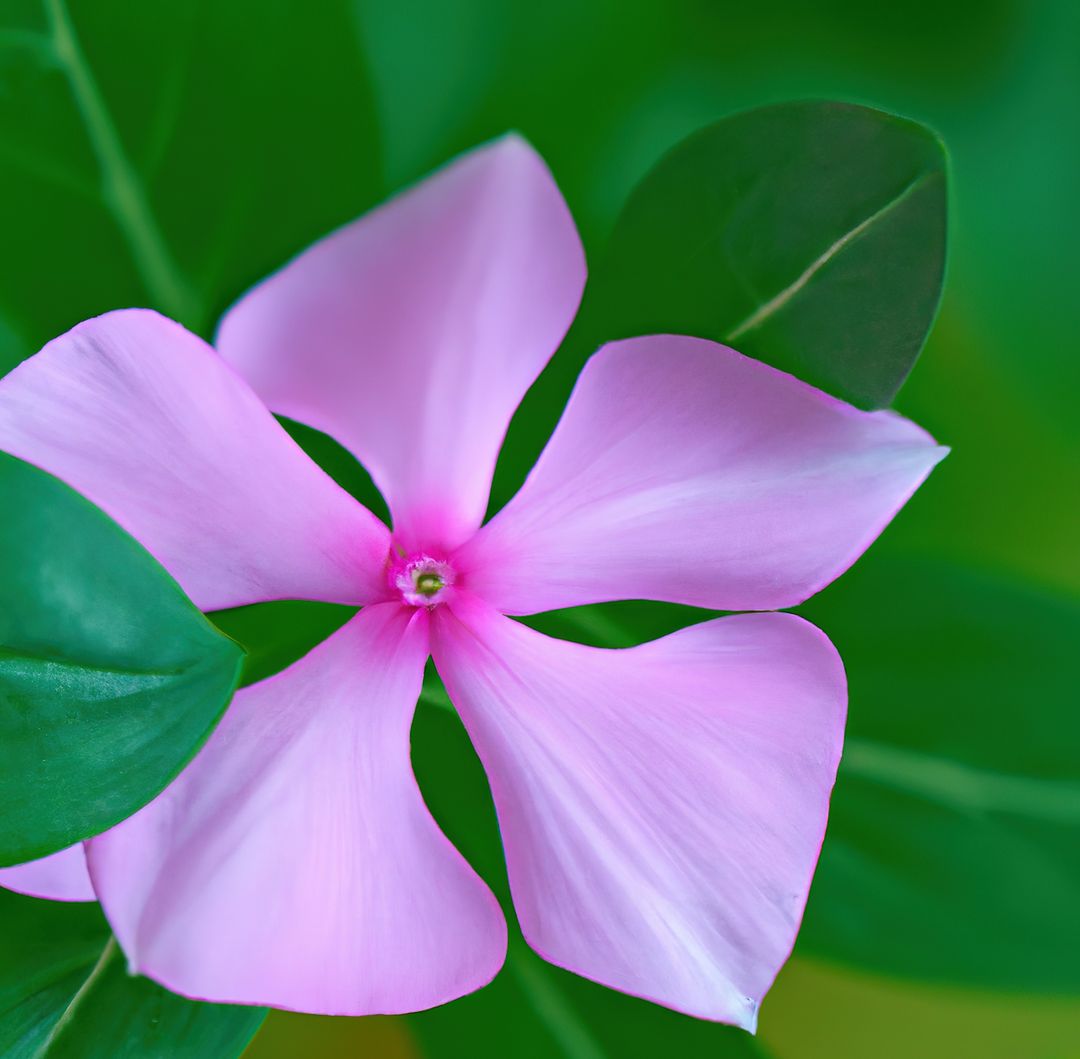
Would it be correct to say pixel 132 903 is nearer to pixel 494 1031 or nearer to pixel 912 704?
pixel 494 1031

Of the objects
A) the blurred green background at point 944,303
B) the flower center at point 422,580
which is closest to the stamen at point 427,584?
the flower center at point 422,580

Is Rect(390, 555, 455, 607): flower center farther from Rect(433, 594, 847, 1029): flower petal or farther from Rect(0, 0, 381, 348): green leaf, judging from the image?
Rect(0, 0, 381, 348): green leaf

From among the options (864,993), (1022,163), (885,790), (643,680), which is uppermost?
(1022,163)

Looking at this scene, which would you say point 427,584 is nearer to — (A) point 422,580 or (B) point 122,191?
(A) point 422,580

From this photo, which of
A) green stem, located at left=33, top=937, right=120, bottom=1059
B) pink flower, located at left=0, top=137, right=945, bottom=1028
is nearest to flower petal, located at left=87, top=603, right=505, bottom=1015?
pink flower, located at left=0, top=137, right=945, bottom=1028

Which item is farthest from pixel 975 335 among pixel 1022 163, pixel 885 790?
pixel 885 790

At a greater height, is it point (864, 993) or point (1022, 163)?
point (1022, 163)

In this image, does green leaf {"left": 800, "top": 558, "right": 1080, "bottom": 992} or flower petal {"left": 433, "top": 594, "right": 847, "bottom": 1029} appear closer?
flower petal {"left": 433, "top": 594, "right": 847, "bottom": 1029}
